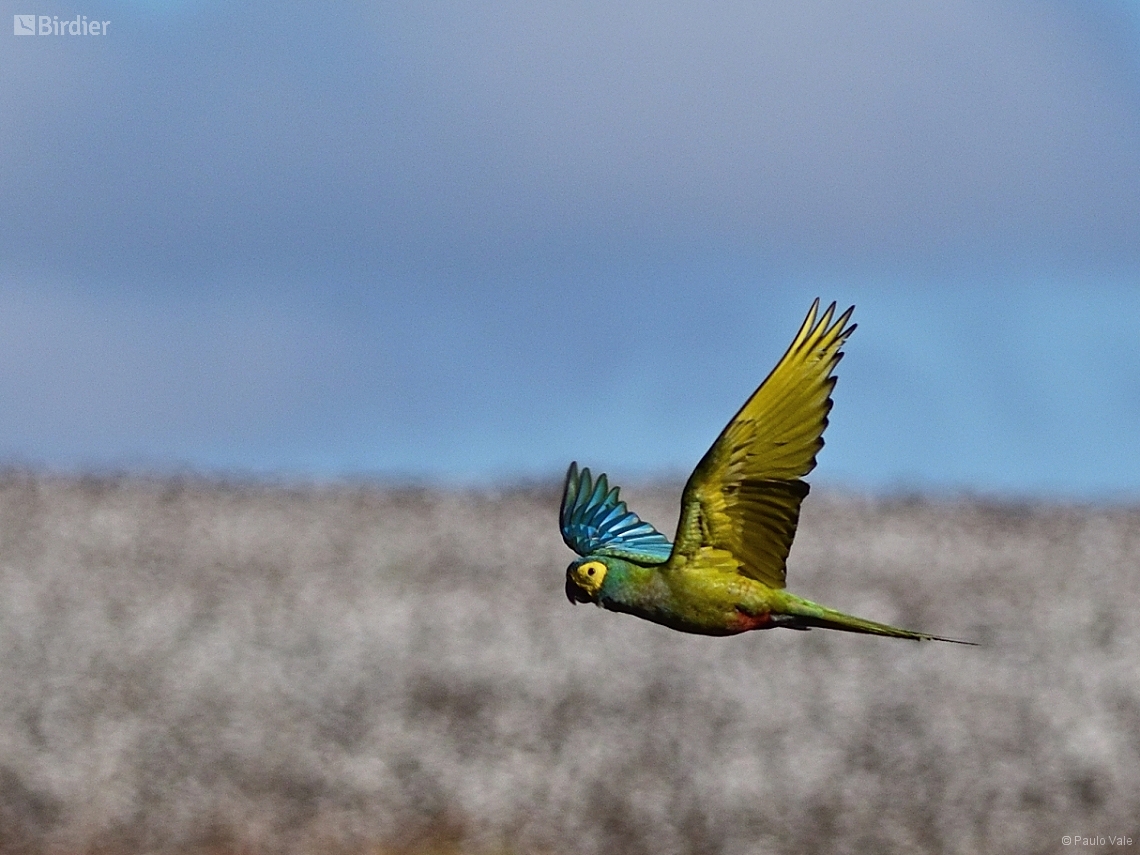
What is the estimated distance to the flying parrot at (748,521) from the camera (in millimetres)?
3553

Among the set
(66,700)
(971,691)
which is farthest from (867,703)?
(66,700)

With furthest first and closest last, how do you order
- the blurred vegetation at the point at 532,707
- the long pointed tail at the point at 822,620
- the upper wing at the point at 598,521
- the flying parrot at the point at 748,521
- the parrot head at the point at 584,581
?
the blurred vegetation at the point at 532,707, the upper wing at the point at 598,521, the parrot head at the point at 584,581, the flying parrot at the point at 748,521, the long pointed tail at the point at 822,620

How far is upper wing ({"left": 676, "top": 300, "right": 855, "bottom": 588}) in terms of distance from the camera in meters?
3.66

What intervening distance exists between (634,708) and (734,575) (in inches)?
771

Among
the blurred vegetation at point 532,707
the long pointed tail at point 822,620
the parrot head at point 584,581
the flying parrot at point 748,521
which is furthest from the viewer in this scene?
the blurred vegetation at point 532,707

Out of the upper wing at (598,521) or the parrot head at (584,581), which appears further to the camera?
the upper wing at (598,521)

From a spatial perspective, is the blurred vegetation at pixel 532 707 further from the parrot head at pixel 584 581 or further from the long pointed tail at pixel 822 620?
the long pointed tail at pixel 822 620

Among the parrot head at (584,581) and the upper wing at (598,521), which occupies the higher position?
the upper wing at (598,521)

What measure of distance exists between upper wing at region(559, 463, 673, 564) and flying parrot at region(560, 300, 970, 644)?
0.68m

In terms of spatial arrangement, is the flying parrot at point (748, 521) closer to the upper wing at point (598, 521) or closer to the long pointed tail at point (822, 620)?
the long pointed tail at point (822, 620)

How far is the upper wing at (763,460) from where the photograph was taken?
3662mm

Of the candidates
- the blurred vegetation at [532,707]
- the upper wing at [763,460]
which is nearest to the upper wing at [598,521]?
the upper wing at [763,460]

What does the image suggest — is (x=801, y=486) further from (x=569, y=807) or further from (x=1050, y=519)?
(x=1050, y=519)

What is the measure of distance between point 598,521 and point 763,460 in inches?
49.2
